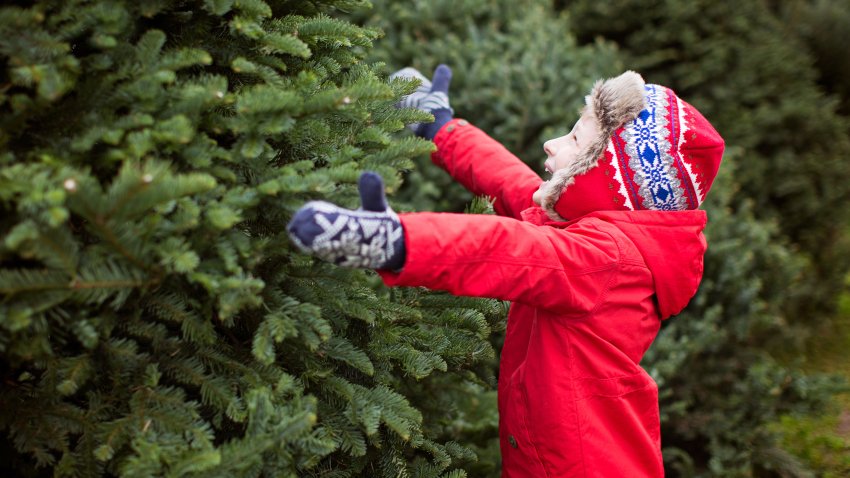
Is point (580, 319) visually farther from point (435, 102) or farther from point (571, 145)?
point (435, 102)

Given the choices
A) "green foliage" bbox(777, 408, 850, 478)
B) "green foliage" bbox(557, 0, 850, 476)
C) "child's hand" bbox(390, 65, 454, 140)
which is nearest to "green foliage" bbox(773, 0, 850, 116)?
"green foliage" bbox(557, 0, 850, 476)

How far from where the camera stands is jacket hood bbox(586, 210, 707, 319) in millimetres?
2010

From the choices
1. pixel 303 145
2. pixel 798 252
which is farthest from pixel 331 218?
pixel 798 252

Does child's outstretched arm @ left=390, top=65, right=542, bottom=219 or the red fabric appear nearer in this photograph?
the red fabric

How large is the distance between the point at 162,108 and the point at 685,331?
305 cm

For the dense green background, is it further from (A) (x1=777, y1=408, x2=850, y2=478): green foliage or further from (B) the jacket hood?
(A) (x1=777, y1=408, x2=850, y2=478): green foliage

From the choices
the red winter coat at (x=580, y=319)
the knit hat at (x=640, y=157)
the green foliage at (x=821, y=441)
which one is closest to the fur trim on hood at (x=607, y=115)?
the knit hat at (x=640, y=157)

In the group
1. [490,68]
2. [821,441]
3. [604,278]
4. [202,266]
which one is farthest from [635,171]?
[821,441]

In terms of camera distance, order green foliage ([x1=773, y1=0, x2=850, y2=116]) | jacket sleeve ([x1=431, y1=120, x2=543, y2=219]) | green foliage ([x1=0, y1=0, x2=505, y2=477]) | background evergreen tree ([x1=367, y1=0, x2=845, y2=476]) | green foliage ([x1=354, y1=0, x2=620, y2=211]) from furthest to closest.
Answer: green foliage ([x1=773, y1=0, x2=850, y2=116]), green foliage ([x1=354, y1=0, x2=620, y2=211]), background evergreen tree ([x1=367, y1=0, x2=845, y2=476]), jacket sleeve ([x1=431, y1=120, x2=543, y2=219]), green foliage ([x1=0, y1=0, x2=505, y2=477])

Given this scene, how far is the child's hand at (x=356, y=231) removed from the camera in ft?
4.77

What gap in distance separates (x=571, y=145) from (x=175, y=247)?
→ 128 cm

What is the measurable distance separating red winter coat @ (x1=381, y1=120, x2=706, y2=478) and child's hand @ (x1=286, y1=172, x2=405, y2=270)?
0.53 ft

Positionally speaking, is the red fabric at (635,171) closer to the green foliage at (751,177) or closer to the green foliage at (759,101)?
the green foliage at (751,177)

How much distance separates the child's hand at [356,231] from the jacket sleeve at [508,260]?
0.16ft
